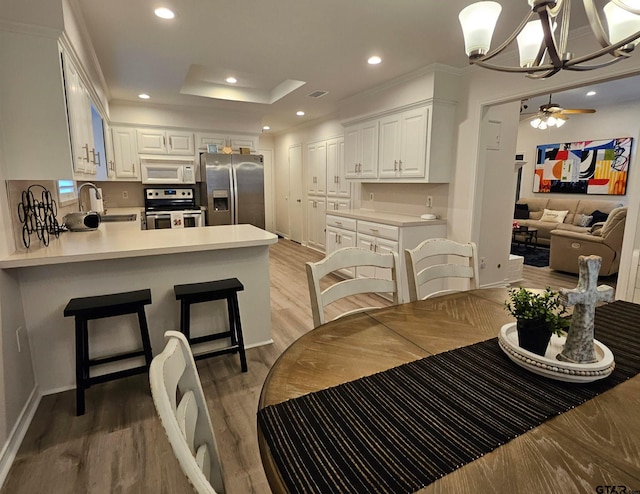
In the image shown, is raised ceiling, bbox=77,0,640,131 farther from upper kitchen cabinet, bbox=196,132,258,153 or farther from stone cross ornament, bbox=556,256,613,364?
stone cross ornament, bbox=556,256,613,364

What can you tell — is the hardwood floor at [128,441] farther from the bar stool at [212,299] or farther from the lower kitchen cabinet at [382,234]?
the lower kitchen cabinet at [382,234]

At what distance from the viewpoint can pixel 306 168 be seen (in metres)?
6.91

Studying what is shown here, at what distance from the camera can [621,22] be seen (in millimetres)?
1385

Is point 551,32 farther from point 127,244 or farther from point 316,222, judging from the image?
point 316,222

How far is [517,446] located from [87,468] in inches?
72.4

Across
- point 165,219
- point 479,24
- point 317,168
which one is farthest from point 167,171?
point 479,24

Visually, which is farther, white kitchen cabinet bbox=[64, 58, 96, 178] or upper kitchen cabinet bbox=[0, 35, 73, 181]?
white kitchen cabinet bbox=[64, 58, 96, 178]

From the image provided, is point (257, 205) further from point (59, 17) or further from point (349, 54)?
point (59, 17)

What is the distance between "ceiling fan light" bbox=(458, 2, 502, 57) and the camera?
1.47m

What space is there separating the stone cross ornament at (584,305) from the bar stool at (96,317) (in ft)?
6.81

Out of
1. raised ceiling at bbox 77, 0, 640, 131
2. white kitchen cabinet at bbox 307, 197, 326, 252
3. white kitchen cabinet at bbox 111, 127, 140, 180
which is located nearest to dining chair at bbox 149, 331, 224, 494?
raised ceiling at bbox 77, 0, 640, 131

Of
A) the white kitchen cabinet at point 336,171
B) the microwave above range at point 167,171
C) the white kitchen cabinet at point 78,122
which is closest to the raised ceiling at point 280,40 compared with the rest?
the white kitchen cabinet at point 78,122

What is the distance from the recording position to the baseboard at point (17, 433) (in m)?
1.58

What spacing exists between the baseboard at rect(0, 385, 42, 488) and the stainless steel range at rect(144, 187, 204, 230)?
10.8ft
